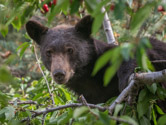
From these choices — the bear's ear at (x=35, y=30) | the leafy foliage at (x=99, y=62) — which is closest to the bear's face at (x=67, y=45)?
the bear's ear at (x=35, y=30)

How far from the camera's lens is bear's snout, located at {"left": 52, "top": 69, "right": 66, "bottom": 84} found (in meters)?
4.14

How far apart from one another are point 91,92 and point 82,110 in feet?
10.2

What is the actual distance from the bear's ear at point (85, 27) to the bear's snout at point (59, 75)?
0.97 meters

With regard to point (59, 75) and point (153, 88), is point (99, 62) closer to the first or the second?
point (153, 88)

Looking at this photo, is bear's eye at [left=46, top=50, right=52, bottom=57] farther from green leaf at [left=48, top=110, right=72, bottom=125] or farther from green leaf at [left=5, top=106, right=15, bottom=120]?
green leaf at [left=48, top=110, right=72, bottom=125]

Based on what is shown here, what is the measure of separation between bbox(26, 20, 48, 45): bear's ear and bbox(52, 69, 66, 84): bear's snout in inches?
46.4

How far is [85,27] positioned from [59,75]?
1.05 meters

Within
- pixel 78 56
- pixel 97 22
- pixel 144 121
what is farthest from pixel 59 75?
pixel 97 22

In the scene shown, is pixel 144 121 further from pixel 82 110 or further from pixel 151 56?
pixel 151 56

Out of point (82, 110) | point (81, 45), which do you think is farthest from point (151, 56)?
point (82, 110)

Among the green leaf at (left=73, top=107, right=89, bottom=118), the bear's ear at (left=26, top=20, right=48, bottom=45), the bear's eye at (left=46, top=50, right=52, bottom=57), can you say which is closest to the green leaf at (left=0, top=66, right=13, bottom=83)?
the green leaf at (left=73, top=107, right=89, bottom=118)

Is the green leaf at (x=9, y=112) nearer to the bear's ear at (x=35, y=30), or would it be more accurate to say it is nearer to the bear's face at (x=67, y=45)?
the bear's face at (x=67, y=45)

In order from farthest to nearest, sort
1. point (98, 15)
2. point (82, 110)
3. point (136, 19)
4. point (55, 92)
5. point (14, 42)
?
point (14, 42)
point (55, 92)
point (82, 110)
point (98, 15)
point (136, 19)

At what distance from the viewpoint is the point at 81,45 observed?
188 inches
